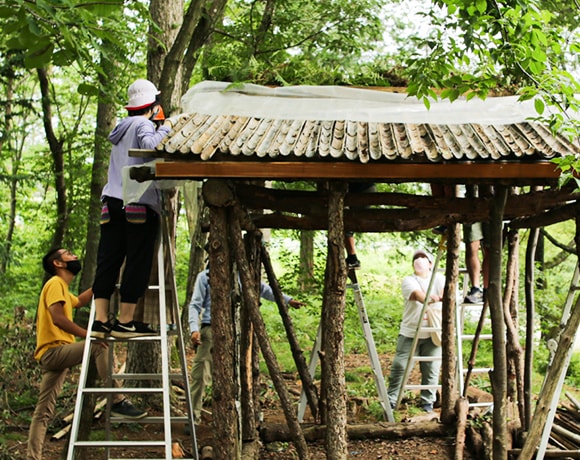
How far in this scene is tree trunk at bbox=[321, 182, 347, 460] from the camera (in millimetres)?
6242

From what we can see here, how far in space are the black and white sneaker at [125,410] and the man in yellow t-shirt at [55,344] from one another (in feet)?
1.28

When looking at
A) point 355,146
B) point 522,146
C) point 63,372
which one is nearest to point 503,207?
point 522,146

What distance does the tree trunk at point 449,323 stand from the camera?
8.42 meters

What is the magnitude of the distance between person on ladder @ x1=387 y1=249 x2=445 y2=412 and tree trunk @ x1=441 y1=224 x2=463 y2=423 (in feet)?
3.02

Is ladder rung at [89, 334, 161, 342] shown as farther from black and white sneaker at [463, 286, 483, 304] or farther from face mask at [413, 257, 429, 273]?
face mask at [413, 257, 429, 273]

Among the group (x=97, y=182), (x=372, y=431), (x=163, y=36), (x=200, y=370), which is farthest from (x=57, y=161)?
(x=372, y=431)

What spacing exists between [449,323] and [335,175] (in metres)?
3.55

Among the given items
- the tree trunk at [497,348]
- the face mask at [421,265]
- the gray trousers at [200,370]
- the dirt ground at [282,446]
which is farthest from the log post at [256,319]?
the face mask at [421,265]

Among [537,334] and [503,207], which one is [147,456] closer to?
[503,207]

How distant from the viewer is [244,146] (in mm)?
5805

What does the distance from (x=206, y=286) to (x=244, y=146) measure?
126 inches

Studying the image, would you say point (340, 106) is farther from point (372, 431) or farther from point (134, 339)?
point (372, 431)

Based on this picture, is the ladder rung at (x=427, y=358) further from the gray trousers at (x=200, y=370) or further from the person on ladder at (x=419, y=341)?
the gray trousers at (x=200, y=370)

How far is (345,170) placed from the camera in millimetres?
5703
